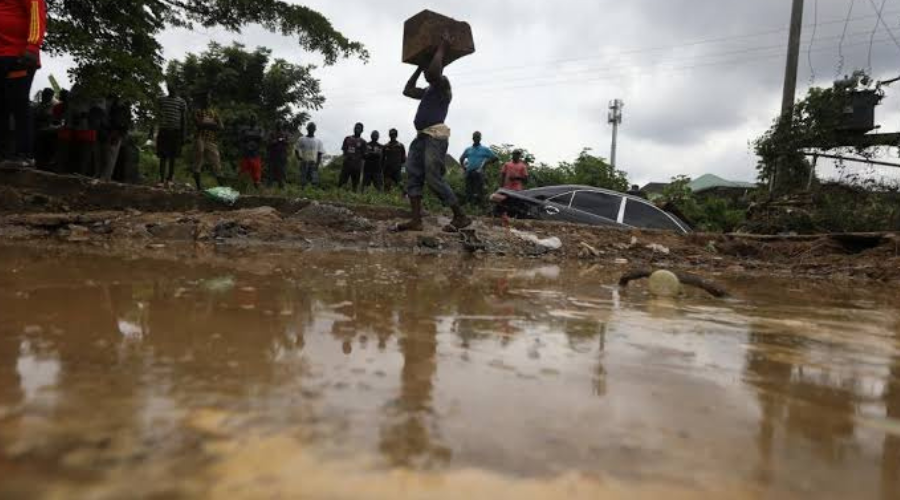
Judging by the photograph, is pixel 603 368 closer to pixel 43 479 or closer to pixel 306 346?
pixel 306 346

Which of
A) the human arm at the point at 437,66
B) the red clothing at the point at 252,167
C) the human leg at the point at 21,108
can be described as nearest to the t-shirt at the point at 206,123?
the red clothing at the point at 252,167

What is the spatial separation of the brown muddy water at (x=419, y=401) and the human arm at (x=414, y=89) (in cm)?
330

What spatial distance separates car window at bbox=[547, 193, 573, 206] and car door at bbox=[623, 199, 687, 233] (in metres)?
0.75

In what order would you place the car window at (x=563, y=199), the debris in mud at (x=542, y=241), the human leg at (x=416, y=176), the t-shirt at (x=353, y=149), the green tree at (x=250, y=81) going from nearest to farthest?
the human leg at (x=416, y=176), the debris in mud at (x=542, y=241), the car window at (x=563, y=199), the t-shirt at (x=353, y=149), the green tree at (x=250, y=81)

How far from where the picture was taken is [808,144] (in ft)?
38.8

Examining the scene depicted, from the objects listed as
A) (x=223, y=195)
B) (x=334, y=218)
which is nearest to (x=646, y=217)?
(x=334, y=218)

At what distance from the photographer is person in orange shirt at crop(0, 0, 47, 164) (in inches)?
147

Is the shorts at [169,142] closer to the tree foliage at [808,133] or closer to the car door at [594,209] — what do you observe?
the car door at [594,209]

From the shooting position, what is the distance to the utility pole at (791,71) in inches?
479

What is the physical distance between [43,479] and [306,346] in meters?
0.64

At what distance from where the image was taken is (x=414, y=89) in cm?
485

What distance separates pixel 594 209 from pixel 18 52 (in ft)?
19.3

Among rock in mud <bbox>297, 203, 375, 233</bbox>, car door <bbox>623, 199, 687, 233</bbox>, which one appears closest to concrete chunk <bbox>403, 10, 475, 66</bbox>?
rock in mud <bbox>297, 203, 375, 233</bbox>

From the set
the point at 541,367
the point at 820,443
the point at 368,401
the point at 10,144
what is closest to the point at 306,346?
the point at 368,401
